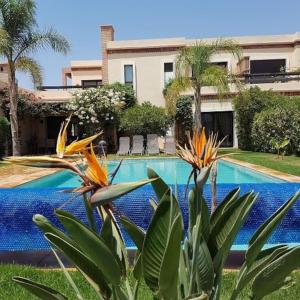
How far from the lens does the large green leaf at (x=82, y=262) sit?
1.67 m

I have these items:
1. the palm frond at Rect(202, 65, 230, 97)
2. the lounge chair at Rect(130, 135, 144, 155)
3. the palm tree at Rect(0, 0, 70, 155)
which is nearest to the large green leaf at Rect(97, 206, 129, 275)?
the palm frond at Rect(202, 65, 230, 97)

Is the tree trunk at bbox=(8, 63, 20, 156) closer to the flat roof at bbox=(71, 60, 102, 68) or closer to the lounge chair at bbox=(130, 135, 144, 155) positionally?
the lounge chair at bbox=(130, 135, 144, 155)

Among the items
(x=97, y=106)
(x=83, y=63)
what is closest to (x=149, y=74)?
(x=97, y=106)

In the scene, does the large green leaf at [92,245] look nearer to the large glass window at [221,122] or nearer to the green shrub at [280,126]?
the green shrub at [280,126]

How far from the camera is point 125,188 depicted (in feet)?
4.56

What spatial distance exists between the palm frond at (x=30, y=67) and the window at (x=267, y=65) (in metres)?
12.8

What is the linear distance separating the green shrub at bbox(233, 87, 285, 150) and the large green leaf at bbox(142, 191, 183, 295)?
67.2 ft

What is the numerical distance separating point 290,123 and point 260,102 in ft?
10.2

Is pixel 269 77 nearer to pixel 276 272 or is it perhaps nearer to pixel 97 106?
pixel 97 106

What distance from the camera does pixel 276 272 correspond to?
176cm

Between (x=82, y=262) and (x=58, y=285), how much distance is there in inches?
91.6

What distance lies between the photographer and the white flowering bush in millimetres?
23266

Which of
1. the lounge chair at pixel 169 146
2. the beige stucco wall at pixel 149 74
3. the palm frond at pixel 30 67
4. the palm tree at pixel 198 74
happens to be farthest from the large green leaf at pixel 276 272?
the beige stucco wall at pixel 149 74

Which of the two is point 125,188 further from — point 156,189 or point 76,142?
point 156,189
